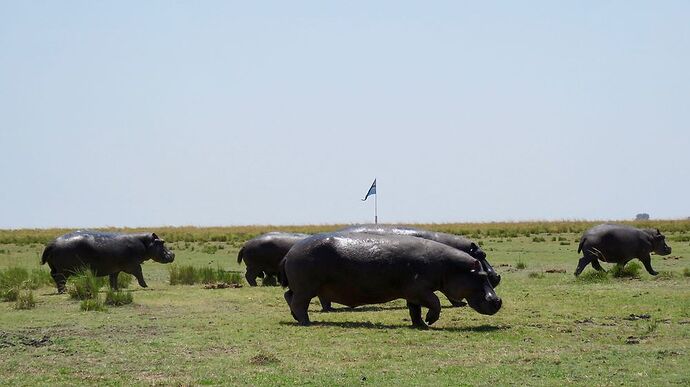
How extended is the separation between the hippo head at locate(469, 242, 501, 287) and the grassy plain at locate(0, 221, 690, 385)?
477mm

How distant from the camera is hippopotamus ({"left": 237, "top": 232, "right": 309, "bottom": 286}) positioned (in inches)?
918

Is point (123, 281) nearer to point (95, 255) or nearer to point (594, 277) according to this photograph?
point (95, 255)

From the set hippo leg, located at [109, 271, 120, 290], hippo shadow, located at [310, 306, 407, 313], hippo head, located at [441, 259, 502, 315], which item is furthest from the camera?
hippo leg, located at [109, 271, 120, 290]

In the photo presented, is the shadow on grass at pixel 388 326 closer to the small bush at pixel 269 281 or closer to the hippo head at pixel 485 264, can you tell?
the hippo head at pixel 485 264

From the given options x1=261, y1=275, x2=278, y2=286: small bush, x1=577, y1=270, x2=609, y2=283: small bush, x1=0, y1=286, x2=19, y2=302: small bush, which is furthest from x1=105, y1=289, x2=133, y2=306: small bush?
x1=577, y1=270, x2=609, y2=283: small bush

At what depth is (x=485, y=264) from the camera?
685 inches

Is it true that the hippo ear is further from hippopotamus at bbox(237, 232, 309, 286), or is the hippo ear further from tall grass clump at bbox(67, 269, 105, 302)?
hippopotamus at bbox(237, 232, 309, 286)

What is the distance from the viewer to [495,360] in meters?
11.4

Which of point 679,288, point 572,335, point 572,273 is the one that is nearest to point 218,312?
point 572,335

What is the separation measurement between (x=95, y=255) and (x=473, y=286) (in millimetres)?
10046

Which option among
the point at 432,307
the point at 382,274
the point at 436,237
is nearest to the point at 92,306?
the point at 382,274

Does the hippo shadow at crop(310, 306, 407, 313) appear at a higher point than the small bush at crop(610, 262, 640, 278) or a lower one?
lower

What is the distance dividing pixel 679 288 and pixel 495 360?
31.7 feet

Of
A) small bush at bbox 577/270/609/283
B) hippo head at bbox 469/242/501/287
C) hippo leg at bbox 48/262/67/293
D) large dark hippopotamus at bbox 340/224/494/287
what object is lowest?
small bush at bbox 577/270/609/283
